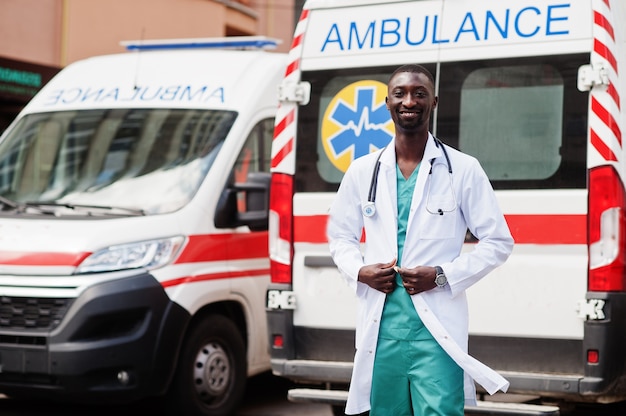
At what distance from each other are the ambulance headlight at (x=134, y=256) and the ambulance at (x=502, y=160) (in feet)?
2.22

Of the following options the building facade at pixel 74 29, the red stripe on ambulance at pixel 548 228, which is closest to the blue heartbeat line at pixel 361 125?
the red stripe on ambulance at pixel 548 228

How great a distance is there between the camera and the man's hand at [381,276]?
154 inches

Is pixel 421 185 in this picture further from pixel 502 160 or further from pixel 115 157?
pixel 115 157

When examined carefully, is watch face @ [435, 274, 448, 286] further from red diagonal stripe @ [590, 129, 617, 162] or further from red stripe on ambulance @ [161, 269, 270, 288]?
red stripe on ambulance @ [161, 269, 270, 288]

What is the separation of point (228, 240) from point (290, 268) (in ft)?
3.02

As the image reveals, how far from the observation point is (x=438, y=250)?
3.95 meters

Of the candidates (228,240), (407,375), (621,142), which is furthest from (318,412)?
(407,375)

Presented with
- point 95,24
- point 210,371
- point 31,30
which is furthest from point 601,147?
point 95,24

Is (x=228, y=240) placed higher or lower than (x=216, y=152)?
lower

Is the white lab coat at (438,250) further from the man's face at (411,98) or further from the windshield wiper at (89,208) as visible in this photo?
the windshield wiper at (89,208)

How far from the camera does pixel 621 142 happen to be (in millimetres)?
5707

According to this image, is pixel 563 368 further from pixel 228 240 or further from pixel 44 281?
pixel 44 281

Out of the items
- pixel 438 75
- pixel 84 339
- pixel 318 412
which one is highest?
pixel 438 75

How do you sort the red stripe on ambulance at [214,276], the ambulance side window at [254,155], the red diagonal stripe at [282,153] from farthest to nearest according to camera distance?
the ambulance side window at [254,155] → the red stripe on ambulance at [214,276] → the red diagonal stripe at [282,153]
